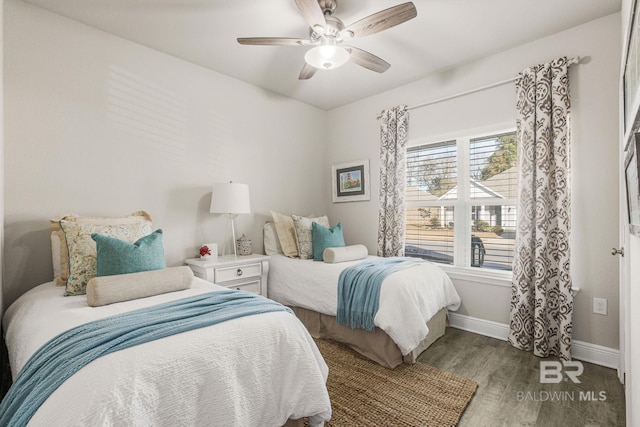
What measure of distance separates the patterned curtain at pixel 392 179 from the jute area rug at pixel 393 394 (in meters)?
1.42

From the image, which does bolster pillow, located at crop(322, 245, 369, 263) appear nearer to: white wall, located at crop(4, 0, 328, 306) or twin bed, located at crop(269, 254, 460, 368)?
twin bed, located at crop(269, 254, 460, 368)

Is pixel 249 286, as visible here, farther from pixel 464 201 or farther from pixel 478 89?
pixel 478 89

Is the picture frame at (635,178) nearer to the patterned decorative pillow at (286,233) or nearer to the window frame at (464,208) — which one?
the window frame at (464,208)

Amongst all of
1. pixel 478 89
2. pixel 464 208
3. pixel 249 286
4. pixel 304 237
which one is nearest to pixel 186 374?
pixel 249 286

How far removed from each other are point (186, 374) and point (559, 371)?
2.59m

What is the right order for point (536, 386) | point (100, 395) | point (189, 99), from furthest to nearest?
1. point (189, 99)
2. point (536, 386)
3. point (100, 395)

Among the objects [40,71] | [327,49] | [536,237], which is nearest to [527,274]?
[536,237]

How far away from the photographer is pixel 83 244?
1892 millimetres

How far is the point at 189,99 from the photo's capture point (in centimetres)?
297

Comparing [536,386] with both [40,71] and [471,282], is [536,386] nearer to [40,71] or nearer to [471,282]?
[471,282]

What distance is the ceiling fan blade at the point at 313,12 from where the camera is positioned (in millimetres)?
1747

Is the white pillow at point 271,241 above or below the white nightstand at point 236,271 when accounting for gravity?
above

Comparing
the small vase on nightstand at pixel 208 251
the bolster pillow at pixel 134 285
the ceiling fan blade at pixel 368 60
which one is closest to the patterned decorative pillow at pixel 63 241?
the bolster pillow at pixel 134 285

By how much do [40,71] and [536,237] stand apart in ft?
13.0
